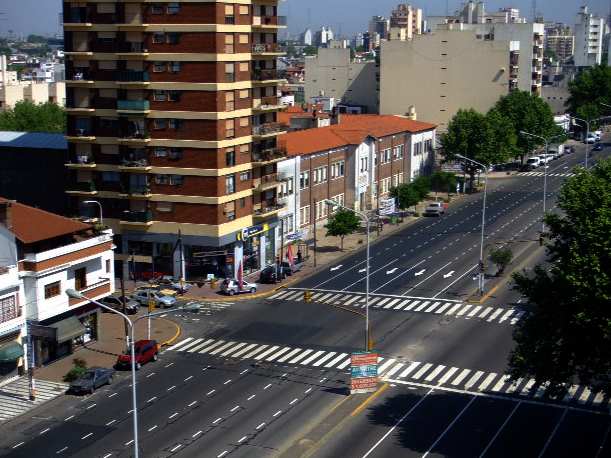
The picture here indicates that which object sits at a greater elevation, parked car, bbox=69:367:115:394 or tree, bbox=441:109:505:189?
tree, bbox=441:109:505:189

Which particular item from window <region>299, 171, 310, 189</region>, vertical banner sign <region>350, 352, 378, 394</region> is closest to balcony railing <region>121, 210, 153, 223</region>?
window <region>299, 171, 310, 189</region>

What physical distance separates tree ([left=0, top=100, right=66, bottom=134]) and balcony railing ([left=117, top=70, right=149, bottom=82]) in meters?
50.9

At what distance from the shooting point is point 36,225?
5922 cm

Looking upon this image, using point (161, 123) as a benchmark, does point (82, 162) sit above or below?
below

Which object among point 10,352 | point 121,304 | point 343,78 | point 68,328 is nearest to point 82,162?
point 121,304

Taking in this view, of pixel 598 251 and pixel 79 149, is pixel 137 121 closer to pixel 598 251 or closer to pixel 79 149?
pixel 79 149

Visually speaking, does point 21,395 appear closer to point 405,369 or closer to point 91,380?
point 91,380

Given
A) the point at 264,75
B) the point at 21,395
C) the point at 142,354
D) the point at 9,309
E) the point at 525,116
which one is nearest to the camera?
the point at 21,395

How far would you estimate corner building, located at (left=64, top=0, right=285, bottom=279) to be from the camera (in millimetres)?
76812

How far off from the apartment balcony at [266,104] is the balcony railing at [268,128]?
1.39m

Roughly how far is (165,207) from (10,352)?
26.4 meters

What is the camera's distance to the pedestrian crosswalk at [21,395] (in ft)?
168

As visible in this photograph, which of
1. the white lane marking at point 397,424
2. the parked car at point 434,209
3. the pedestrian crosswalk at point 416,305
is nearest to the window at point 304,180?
the parked car at point 434,209

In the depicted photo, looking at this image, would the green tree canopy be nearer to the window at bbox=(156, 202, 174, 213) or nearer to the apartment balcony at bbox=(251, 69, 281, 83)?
the apartment balcony at bbox=(251, 69, 281, 83)
